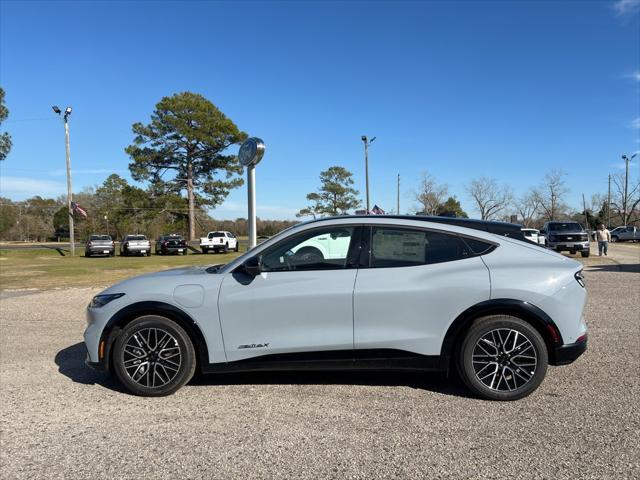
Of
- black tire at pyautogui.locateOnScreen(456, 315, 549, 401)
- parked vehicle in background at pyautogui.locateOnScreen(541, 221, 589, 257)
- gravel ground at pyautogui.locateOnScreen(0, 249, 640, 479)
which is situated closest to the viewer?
gravel ground at pyautogui.locateOnScreen(0, 249, 640, 479)

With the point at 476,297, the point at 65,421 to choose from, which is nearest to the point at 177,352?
the point at 65,421

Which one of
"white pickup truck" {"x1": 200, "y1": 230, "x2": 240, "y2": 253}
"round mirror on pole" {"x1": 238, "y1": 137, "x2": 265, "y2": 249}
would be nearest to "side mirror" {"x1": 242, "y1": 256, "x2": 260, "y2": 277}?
"round mirror on pole" {"x1": 238, "y1": 137, "x2": 265, "y2": 249}

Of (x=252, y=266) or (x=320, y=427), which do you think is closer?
(x=320, y=427)

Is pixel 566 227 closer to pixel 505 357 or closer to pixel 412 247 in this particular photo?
pixel 505 357

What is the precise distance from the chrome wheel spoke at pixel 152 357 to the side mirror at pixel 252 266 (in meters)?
0.89

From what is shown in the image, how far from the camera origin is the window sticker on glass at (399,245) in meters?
4.20

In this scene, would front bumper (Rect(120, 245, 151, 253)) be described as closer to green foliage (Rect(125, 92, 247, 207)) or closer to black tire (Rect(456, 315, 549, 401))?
green foliage (Rect(125, 92, 247, 207))

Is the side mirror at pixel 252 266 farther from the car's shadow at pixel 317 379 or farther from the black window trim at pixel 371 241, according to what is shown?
the car's shadow at pixel 317 379

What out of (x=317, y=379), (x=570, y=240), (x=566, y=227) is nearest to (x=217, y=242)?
(x=566, y=227)

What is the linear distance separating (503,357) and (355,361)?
4.12ft

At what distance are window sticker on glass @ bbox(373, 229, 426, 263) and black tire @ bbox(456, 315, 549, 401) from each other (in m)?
0.78

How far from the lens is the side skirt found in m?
4.10

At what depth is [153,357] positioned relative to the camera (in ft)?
14.0

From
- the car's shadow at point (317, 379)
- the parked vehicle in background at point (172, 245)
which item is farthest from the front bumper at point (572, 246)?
the parked vehicle in background at point (172, 245)
